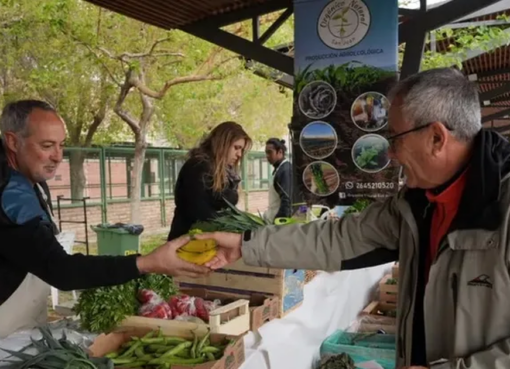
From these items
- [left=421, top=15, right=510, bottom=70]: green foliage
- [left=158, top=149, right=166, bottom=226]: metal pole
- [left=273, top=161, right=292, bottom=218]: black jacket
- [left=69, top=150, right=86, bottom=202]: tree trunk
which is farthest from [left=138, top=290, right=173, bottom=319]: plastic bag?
[left=158, top=149, right=166, bottom=226]: metal pole

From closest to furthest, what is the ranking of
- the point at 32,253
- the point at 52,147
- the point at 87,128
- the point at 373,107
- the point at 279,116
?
the point at 32,253, the point at 52,147, the point at 373,107, the point at 87,128, the point at 279,116

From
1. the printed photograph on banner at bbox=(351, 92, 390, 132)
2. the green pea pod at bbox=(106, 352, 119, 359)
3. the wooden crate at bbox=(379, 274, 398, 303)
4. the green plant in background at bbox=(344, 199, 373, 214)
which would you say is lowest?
the wooden crate at bbox=(379, 274, 398, 303)

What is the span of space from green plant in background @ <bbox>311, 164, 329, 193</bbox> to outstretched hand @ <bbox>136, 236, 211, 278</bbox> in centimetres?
255

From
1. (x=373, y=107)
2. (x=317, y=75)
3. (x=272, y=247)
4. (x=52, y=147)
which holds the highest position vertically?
(x=317, y=75)

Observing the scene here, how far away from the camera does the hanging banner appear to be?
455 centimetres

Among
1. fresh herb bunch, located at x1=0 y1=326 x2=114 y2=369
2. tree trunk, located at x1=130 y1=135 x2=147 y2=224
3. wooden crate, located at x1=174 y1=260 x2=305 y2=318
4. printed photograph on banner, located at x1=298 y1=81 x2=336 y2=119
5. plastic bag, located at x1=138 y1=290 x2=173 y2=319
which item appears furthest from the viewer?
tree trunk, located at x1=130 y1=135 x2=147 y2=224

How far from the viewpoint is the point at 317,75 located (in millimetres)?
4816

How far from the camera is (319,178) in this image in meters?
4.86

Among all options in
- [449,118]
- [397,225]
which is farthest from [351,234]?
[449,118]

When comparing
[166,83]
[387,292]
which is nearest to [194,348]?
[387,292]

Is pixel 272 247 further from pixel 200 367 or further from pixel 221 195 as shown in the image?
pixel 221 195

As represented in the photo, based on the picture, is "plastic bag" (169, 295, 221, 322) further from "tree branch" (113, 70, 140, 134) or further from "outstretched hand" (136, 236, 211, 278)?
"tree branch" (113, 70, 140, 134)

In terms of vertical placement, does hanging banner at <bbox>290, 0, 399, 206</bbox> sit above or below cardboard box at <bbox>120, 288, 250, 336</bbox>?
above

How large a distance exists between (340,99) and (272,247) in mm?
2800
